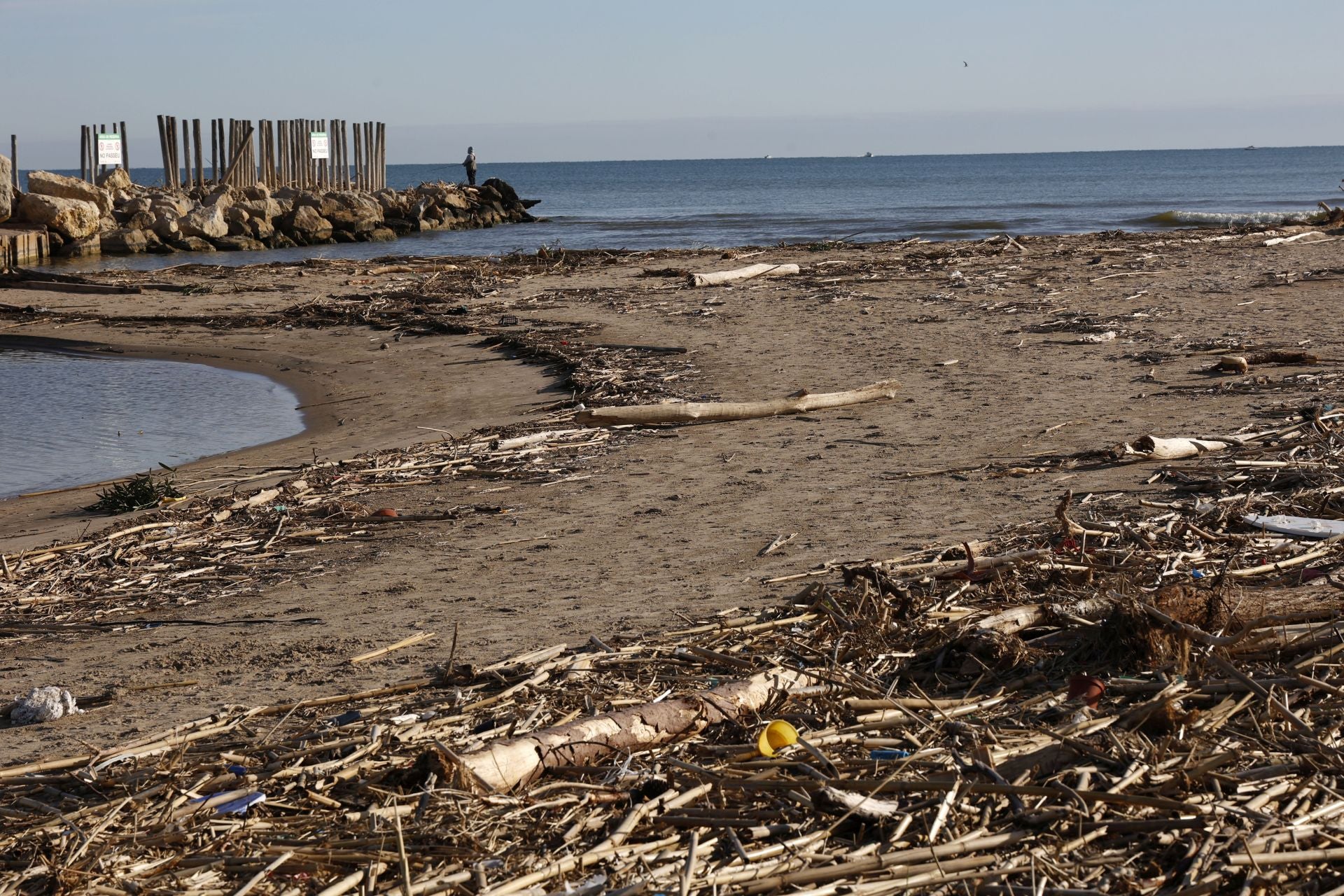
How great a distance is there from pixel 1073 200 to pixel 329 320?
4578 cm

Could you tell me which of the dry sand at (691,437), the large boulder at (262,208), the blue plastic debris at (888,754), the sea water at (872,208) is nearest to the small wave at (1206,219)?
the sea water at (872,208)

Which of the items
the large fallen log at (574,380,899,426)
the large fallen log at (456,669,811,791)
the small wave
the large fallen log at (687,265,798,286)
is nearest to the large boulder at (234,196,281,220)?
the large fallen log at (687,265,798,286)

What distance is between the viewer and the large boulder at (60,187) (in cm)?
3388

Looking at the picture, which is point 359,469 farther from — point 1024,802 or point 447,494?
point 1024,802

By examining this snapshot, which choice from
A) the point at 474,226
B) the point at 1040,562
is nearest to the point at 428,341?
the point at 1040,562

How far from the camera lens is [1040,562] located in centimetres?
494

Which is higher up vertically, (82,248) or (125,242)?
(125,242)

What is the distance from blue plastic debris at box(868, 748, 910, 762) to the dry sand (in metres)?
1.65

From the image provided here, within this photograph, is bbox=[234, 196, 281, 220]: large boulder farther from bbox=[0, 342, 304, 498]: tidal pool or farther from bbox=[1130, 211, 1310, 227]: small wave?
bbox=[1130, 211, 1310, 227]: small wave

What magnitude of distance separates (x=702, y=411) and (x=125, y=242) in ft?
95.4

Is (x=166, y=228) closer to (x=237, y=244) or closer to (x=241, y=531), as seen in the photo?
(x=237, y=244)

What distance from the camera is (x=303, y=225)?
3756 cm

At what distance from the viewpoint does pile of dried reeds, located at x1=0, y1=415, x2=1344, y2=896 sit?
2.85 metres

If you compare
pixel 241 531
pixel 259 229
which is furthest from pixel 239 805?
pixel 259 229
